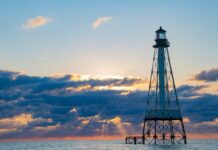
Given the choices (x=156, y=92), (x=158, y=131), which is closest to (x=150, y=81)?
(x=156, y=92)

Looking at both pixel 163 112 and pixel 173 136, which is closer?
pixel 163 112

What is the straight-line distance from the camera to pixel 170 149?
113 m

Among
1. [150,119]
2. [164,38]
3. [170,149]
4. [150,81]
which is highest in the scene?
[164,38]

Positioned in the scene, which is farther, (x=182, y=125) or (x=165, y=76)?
(x=182, y=125)

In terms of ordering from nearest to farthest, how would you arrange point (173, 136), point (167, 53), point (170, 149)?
point (170, 149) → point (167, 53) → point (173, 136)

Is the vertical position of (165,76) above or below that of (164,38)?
below

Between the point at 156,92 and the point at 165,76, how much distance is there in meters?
4.47

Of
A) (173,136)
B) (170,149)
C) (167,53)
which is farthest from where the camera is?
(173,136)

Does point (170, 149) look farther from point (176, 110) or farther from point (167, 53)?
point (167, 53)

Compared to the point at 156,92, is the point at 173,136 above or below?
below

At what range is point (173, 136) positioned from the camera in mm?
128750

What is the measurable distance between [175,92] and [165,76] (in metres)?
6.77

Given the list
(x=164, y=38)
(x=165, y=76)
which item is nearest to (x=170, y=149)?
(x=165, y=76)

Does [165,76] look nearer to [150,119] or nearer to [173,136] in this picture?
[150,119]
